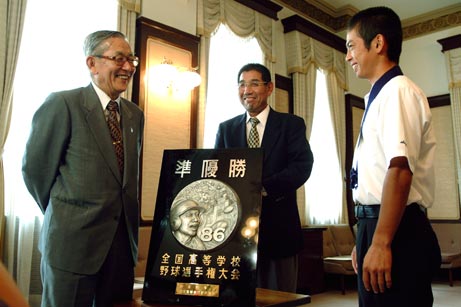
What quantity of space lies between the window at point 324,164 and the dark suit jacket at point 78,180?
493cm

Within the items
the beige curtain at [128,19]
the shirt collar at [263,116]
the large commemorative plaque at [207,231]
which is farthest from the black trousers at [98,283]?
the beige curtain at [128,19]

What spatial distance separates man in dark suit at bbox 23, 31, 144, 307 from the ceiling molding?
555 centimetres

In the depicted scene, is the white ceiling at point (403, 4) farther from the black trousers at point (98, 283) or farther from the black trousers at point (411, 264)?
the black trousers at point (98, 283)

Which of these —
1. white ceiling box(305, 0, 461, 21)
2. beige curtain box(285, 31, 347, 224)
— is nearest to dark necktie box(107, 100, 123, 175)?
beige curtain box(285, 31, 347, 224)

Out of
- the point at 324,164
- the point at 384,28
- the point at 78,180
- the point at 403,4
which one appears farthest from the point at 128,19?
the point at 403,4

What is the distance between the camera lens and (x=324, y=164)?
6.35 metres

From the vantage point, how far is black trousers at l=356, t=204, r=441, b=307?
4.07 ft

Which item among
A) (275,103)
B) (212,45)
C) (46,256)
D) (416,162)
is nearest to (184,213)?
(46,256)

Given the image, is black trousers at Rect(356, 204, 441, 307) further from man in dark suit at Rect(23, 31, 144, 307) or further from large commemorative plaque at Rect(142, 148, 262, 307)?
man in dark suit at Rect(23, 31, 144, 307)

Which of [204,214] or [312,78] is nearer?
[204,214]

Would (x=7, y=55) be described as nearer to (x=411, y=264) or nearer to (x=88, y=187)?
(x=88, y=187)

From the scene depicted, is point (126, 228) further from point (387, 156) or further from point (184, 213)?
point (387, 156)

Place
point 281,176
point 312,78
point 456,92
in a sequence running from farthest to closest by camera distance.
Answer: point 456,92 < point 312,78 < point 281,176

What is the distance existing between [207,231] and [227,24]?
4.17 metres
